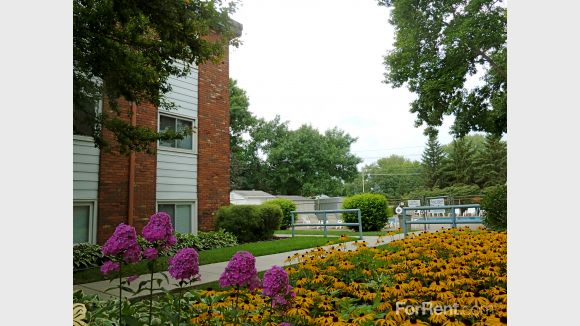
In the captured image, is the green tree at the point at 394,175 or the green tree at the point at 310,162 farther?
the green tree at the point at 394,175

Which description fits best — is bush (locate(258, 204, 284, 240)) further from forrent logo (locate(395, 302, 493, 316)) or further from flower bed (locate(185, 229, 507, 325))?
forrent logo (locate(395, 302, 493, 316))

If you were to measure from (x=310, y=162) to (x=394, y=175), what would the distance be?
99 centimetres

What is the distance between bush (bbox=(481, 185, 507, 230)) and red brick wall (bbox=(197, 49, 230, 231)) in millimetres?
2098

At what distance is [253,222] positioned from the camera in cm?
387

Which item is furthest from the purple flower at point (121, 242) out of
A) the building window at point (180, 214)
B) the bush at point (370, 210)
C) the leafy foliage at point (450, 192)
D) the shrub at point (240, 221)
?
the bush at point (370, 210)

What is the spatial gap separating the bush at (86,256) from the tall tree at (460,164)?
2061 millimetres

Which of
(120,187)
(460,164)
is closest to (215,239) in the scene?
(120,187)

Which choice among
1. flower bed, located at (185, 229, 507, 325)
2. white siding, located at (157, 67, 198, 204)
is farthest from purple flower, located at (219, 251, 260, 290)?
white siding, located at (157, 67, 198, 204)

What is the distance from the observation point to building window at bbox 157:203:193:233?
1.89 metres

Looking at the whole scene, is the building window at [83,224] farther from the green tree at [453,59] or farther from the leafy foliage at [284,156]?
the green tree at [453,59]

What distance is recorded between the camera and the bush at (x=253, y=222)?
306 centimetres
